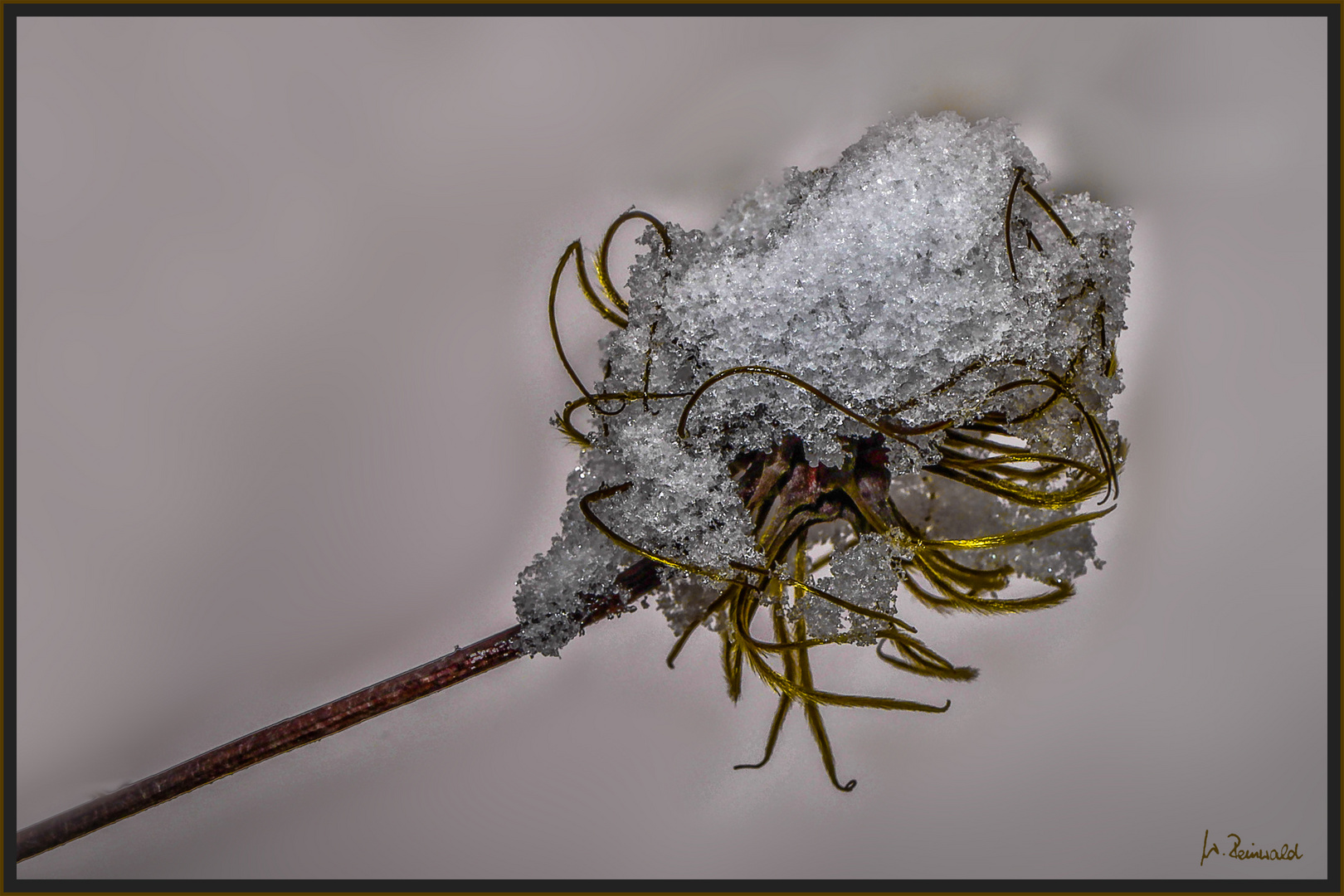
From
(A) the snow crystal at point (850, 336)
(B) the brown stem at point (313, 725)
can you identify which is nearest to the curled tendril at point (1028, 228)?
(A) the snow crystal at point (850, 336)

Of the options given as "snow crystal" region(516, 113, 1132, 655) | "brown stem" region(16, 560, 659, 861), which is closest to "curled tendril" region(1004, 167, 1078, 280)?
"snow crystal" region(516, 113, 1132, 655)

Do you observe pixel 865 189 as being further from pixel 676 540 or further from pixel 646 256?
pixel 676 540

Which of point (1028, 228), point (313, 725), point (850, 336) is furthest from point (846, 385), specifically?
point (313, 725)

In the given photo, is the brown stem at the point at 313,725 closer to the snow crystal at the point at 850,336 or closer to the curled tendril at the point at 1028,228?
the snow crystal at the point at 850,336

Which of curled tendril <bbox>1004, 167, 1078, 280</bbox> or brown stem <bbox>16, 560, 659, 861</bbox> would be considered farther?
brown stem <bbox>16, 560, 659, 861</bbox>

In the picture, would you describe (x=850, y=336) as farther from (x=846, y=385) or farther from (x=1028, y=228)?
(x=1028, y=228)

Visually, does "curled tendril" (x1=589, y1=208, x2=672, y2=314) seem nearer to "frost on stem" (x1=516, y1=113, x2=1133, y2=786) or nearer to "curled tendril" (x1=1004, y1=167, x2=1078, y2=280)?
"frost on stem" (x1=516, y1=113, x2=1133, y2=786)
